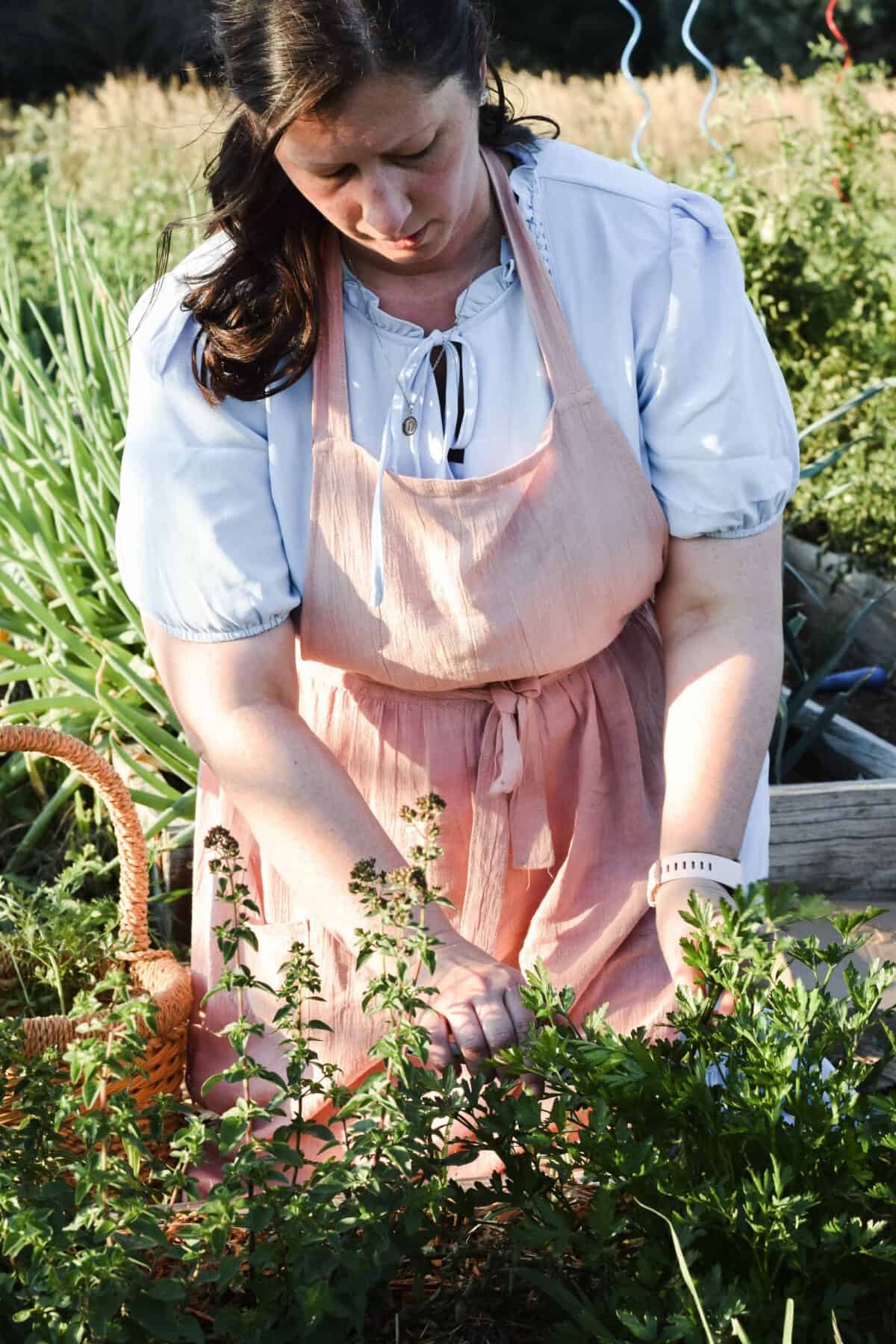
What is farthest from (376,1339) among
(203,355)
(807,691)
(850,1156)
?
(807,691)

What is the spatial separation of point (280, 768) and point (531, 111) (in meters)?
7.37

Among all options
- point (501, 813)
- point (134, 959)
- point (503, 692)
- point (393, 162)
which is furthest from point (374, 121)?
point (134, 959)

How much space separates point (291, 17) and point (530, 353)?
44 cm

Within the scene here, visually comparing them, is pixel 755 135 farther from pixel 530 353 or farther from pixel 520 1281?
pixel 520 1281

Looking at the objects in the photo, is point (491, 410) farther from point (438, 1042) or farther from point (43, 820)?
point (43, 820)

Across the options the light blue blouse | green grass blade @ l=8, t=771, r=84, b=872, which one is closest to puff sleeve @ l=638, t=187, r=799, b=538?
the light blue blouse

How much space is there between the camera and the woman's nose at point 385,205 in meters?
1.43

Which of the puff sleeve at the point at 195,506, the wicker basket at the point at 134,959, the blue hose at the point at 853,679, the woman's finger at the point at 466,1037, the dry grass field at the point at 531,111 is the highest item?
the puff sleeve at the point at 195,506

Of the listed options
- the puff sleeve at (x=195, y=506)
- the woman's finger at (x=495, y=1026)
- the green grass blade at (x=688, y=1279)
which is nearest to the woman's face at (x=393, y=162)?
the puff sleeve at (x=195, y=506)

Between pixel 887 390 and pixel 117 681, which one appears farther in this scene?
pixel 887 390

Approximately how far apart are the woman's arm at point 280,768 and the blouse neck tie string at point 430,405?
0.16 metres

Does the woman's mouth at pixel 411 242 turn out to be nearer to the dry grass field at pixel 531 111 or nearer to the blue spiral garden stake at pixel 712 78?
the blue spiral garden stake at pixel 712 78

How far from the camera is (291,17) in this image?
1362 millimetres

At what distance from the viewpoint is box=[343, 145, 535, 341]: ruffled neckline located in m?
1.64
